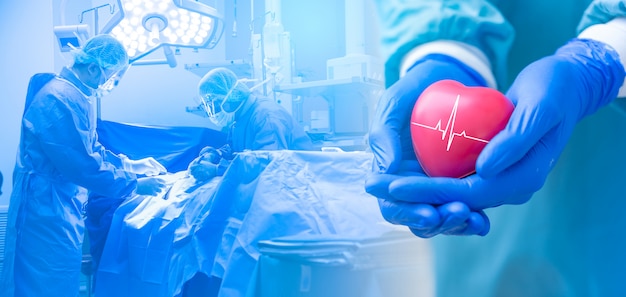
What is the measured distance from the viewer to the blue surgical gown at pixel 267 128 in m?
2.52

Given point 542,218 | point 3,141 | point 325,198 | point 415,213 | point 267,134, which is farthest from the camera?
point 3,141

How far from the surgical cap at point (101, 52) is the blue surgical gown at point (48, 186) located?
145mm

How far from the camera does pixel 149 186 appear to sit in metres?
2.66

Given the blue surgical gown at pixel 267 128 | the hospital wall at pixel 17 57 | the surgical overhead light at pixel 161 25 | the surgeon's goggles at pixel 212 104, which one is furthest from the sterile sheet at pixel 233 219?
the hospital wall at pixel 17 57

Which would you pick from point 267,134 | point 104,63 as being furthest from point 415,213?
point 104,63

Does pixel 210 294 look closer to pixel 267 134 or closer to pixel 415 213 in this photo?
pixel 267 134

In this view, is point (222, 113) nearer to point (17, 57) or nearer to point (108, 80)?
point (108, 80)

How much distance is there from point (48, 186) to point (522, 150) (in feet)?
7.80

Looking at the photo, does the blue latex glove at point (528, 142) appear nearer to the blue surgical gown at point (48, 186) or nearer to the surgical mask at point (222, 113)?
the blue surgical gown at point (48, 186)

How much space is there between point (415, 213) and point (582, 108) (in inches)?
6.6

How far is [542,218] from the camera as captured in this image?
21.8 inches

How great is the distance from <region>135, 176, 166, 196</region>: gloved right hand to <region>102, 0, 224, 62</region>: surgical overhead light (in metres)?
0.74

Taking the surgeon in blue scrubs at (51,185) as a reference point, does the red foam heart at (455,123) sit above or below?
above

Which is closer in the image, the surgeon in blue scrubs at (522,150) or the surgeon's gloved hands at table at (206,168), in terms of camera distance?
the surgeon in blue scrubs at (522,150)
